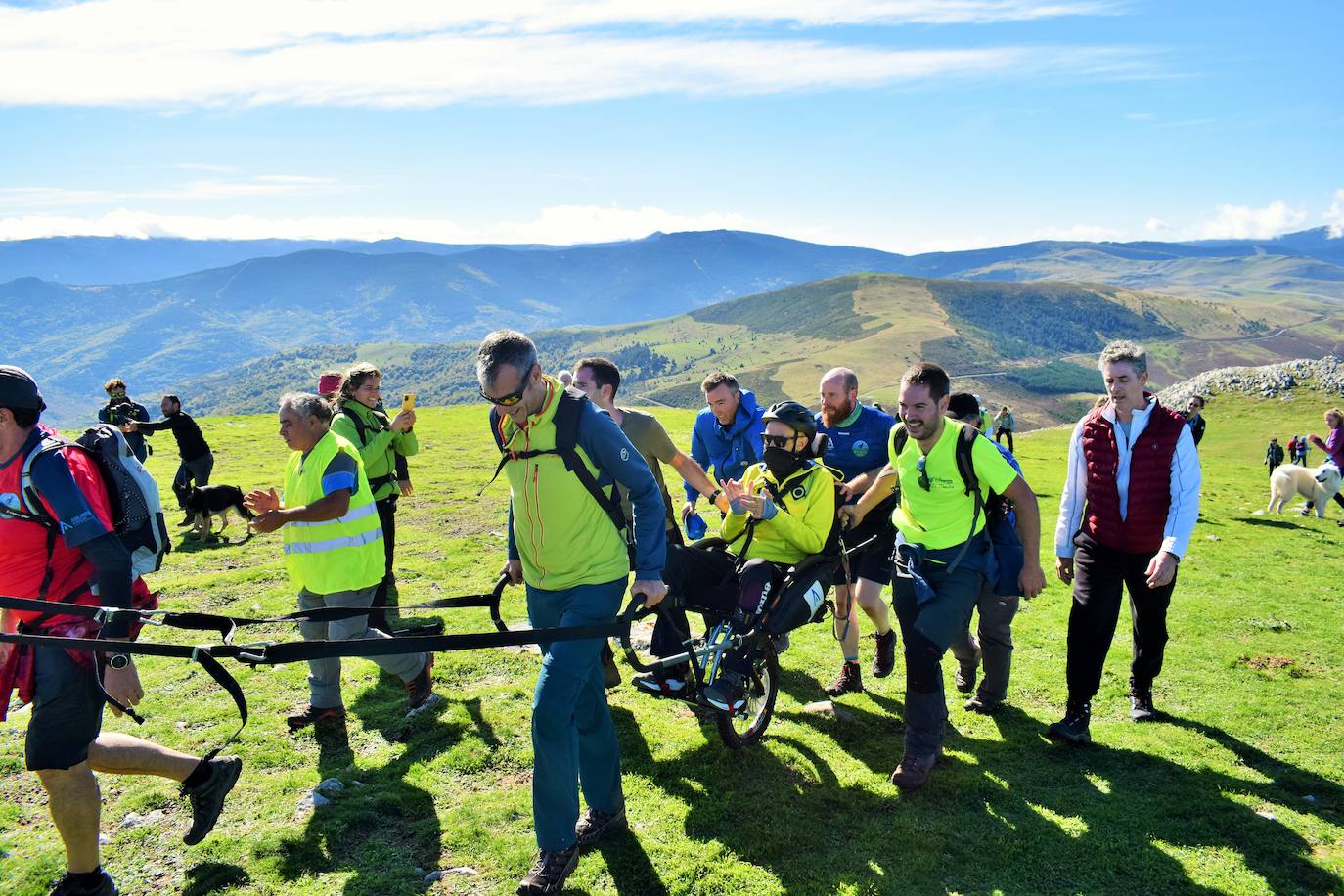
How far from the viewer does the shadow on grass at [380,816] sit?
5.39 meters

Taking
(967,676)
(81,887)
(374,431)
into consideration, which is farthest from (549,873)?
(374,431)

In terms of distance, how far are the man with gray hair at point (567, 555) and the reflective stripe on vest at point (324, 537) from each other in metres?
2.34

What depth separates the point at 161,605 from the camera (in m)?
11.8

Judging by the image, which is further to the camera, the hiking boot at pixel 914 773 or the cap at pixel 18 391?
the hiking boot at pixel 914 773

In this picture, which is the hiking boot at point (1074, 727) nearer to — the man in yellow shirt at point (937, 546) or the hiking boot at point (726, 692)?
the man in yellow shirt at point (937, 546)

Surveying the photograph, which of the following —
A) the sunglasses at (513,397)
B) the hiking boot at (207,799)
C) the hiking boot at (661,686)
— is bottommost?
the hiking boot at (207,799)

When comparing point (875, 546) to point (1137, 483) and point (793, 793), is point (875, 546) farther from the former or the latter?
point (793, 793)

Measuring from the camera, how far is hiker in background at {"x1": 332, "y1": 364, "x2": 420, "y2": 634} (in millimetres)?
9664

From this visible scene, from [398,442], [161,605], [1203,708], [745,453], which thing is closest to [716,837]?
[745,453]

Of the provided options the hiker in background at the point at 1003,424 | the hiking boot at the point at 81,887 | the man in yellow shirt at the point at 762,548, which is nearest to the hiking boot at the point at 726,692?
the man in yellow shirt at the point at 762,548

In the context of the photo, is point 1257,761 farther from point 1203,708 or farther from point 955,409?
point 955,409

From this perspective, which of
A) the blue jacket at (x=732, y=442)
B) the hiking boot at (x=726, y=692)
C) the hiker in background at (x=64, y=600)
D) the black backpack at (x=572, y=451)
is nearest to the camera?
the hiker in background at (x=64, y=600)

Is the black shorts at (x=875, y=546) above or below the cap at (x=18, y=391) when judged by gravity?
below

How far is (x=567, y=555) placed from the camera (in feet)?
17.5
